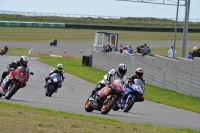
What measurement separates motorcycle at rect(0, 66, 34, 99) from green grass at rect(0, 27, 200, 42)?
5643cm

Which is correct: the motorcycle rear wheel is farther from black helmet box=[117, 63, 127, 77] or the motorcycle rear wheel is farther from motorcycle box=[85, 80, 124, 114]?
black helmet box=[117, 63, 127, 77]

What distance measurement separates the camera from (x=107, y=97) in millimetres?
16016

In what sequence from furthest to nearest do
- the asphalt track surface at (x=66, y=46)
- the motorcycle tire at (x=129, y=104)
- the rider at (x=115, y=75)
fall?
the asphalt track surface at (x=66, y=46)
the motorcycle tire at (x=129, y=104)
the rider at (x=115, y=75)

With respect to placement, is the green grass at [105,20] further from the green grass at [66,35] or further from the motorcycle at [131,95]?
the motorcycle at [131,95]

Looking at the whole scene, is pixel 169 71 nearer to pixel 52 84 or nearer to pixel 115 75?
pixel 52 84

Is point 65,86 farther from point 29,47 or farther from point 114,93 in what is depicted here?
point 29,47

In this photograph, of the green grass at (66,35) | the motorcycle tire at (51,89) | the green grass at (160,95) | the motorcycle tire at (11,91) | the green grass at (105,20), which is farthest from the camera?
the green grass at (105,20)

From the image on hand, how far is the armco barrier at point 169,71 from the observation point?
88.3 feet

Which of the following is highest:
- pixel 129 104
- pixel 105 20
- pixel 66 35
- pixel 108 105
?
pixel 105 20

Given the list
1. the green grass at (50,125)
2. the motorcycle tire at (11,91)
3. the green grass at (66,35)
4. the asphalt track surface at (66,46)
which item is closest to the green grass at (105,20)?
the green grass at (66,35)

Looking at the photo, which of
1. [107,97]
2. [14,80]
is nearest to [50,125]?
[107,97]

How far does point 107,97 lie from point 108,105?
0.76ft

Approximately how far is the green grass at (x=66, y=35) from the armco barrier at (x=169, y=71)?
140 feet

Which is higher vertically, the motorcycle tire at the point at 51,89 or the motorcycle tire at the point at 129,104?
the motorcycle tire at the point at 129,104
